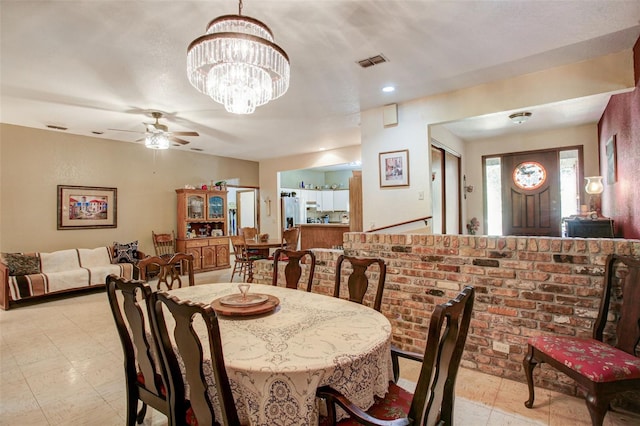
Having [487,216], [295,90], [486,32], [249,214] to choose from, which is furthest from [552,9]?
[249,214]

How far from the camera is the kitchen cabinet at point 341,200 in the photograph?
9836 millimetres

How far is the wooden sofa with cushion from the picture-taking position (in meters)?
4.54

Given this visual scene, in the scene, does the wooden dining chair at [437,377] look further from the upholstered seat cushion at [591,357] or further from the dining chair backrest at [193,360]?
the upholstered seat cushion at [591,357]

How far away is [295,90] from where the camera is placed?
12.1 ft

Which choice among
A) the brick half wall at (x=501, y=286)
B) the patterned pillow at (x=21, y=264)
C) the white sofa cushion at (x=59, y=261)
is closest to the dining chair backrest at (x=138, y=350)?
the brick half wall at (x=501, y=286)

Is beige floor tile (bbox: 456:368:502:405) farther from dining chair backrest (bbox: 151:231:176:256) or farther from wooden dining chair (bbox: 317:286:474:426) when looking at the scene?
dining chair backrest (bbox: 151:231:176:256)

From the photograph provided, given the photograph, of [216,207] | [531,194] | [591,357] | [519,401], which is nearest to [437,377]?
[591,357]

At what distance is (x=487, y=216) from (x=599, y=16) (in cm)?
408

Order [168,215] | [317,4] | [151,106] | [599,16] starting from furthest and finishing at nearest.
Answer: [168,215]
[151,106]
[599,16]
[317,4]

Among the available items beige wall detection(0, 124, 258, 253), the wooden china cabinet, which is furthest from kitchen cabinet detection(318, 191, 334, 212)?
beige wall detection(0, 124, 258, 253)

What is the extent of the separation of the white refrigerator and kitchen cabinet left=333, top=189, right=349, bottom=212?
1395mm

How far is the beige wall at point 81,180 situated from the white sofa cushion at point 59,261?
0.35 m

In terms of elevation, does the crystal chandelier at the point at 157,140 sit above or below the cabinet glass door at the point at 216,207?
above

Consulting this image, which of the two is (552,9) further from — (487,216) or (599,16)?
(487,216)
